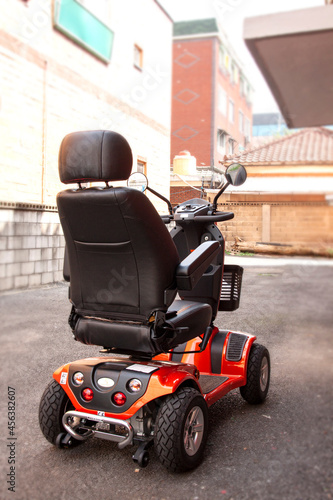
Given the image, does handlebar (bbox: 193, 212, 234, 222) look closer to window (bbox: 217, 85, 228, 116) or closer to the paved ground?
the paved ground

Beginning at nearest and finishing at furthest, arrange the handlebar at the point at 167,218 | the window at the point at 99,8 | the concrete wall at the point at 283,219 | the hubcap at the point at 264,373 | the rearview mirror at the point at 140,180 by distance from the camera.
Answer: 1. the concrete wall at the point at 283,219
2. the window at the point at 99,8
3. the rearview mirror at the point at 140,180
4. the handlebar at the point at 167,218
5. the hubcap at the point at 264,373

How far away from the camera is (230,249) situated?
1501 millimetres

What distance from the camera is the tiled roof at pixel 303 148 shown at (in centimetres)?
80

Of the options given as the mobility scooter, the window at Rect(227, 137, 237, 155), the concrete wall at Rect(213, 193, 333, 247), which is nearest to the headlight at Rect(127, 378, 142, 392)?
the mobility scooter

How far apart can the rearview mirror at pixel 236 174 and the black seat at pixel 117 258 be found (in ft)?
0.84

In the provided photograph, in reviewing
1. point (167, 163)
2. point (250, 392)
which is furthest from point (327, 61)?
point (250, 392)

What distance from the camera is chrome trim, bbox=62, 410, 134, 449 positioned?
61.3 inches

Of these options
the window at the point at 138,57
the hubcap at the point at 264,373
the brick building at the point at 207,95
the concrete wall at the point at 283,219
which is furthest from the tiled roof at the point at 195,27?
the hubcap at the point at 264,373

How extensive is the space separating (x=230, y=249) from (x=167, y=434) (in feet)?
2.08

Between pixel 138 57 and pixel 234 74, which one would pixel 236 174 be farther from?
pixel 138 57

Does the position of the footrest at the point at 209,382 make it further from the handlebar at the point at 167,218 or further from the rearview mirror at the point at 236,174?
the rearview mirror at the point at 236,174

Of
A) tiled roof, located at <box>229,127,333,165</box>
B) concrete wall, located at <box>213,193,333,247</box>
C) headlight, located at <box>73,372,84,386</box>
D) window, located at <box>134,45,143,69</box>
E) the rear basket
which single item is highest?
window, located at <box>134,45,143,69</box>

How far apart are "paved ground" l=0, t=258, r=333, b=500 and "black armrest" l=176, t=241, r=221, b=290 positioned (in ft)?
0.58

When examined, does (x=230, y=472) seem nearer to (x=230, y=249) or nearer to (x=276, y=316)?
(x=276, y=316)
